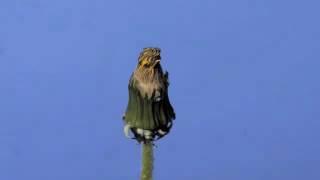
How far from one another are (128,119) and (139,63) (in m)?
0.07

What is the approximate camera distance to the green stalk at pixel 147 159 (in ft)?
2.84

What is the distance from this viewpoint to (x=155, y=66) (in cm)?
86

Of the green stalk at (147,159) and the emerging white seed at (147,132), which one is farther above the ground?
the emerging white seed at (147,132)

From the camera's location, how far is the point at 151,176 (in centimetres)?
88

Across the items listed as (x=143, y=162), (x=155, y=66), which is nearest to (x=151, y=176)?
(x=143, y=162)

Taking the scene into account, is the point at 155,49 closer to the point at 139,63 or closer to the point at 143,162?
the point at 139,63

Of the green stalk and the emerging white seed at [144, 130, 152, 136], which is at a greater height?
the emerging white seed at [144, 130, 152, 136]

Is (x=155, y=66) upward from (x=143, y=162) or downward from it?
upward

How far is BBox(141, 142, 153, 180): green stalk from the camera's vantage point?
2.84ft

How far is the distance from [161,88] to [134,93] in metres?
0.03

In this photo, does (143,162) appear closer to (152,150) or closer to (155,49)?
(152,150)

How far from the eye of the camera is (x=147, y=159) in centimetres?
87

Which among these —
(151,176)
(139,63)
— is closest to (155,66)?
(139,63)

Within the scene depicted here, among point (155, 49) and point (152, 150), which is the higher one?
point (155, 49)
